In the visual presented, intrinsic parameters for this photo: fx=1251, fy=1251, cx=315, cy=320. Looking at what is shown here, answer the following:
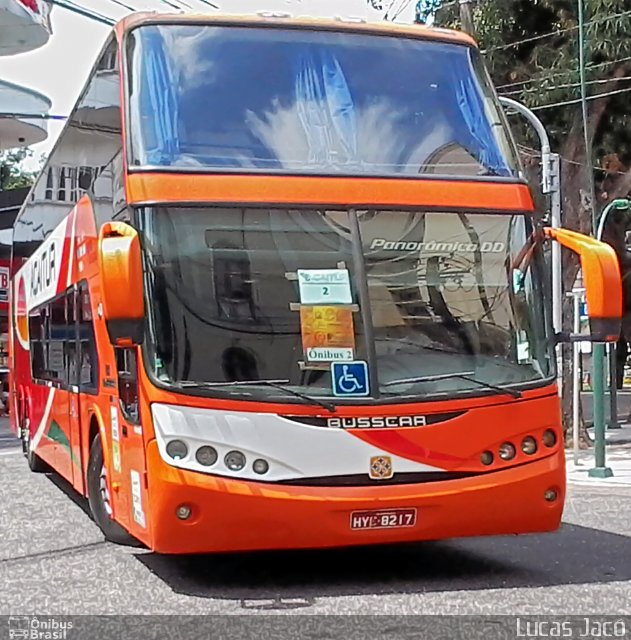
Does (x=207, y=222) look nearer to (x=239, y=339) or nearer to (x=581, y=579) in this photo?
(x=239, y=339)

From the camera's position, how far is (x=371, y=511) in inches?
307

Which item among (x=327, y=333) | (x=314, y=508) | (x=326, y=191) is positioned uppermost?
(x=326, y=191)

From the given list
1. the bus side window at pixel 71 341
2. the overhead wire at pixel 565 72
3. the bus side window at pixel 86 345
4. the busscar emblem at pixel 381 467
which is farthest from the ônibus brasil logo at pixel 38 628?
the overhead wire at pixel 565 72

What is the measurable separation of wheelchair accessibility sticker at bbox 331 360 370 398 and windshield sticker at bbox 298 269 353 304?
412 millimetres

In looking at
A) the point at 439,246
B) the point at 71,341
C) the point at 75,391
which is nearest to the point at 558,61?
the point at 71,341

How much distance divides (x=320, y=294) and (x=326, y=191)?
2.30ft

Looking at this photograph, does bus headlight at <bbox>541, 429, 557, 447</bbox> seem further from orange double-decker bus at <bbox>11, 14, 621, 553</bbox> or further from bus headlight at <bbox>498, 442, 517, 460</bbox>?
bus headlight at <bbox>498, 442, 517, 460</bbox>

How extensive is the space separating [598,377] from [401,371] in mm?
8221

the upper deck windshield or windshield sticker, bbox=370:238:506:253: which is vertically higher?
the upper deck windshield

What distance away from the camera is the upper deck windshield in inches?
325

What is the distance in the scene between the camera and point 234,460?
7.63m

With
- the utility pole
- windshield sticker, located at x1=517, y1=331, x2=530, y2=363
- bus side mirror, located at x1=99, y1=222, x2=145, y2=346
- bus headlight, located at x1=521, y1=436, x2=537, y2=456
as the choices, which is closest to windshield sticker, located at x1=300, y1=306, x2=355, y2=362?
bus side mirror, located at x1=99, y1=222, x2=145, y2=346

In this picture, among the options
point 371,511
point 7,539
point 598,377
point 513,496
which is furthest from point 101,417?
point 598,377

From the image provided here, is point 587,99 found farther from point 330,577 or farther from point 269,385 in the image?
point 269,385
